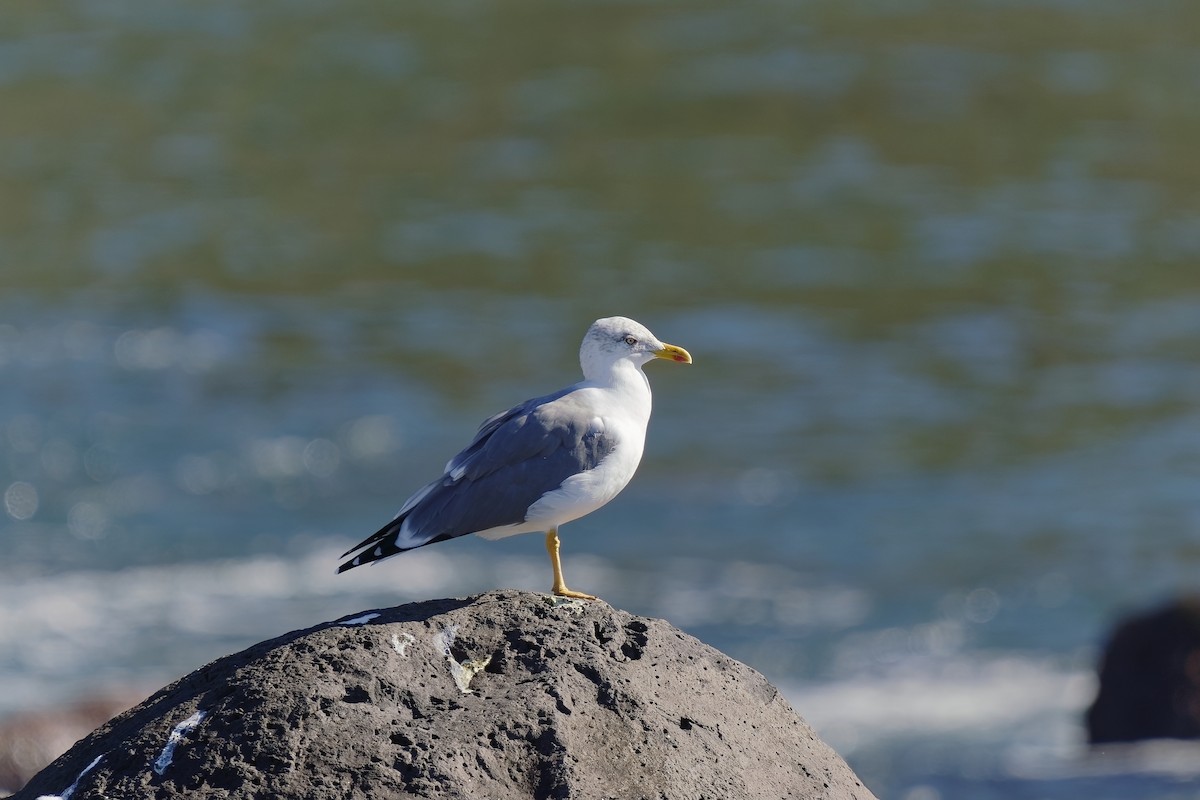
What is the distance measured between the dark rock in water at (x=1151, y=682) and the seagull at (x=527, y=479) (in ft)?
19.6

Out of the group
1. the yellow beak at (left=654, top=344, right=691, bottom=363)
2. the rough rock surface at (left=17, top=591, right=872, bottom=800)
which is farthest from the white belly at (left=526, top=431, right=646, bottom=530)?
the yellow beak at (left=654, top=344, right=691, bottom=363)

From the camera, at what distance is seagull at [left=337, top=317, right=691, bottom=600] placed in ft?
18.7

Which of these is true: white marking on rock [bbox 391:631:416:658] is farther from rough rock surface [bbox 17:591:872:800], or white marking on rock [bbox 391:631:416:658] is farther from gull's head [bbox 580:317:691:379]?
gull's head [bbox 580:317:691:379]

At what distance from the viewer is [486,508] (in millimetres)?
5738

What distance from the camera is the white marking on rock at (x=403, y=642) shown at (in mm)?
5125

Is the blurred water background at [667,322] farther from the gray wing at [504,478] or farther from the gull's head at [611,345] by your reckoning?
the gray wing at [504,478]

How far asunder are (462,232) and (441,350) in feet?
12.1

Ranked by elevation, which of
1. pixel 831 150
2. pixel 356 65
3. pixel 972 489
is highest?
pixel 356 65

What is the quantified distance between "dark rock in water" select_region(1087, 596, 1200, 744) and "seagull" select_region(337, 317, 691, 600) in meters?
5.97

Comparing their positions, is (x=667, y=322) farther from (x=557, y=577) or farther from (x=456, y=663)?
(x=456, y=663)

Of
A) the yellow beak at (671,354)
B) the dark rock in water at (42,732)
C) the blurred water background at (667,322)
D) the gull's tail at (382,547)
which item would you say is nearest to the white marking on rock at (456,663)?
the gull's tail at (382,547)

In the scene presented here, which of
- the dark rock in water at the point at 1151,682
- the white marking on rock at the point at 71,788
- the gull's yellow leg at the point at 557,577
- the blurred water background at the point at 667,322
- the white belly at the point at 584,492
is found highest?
the blurred water background at the point at 667,322

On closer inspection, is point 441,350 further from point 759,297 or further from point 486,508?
point 486,508

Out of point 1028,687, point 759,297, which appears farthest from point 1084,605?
point 759,297
